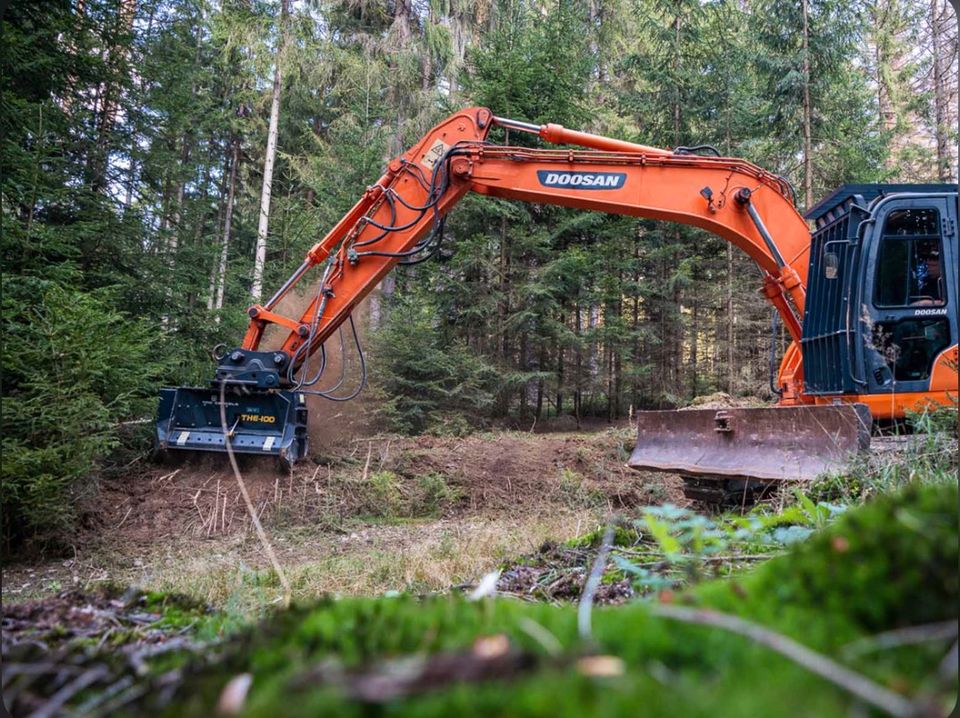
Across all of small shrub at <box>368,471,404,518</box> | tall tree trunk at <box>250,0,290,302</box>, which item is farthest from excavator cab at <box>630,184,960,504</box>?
tall tree trunk at <box>250,0,290,302</box>

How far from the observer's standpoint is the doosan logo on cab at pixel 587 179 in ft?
19.9

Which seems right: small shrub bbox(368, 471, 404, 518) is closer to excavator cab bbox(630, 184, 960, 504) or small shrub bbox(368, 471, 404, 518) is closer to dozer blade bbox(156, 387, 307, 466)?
dozer blade bbox(156, 387, 307, 466)

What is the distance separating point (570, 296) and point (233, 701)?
13.5 metres

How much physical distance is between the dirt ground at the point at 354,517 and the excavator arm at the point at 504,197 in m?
0.60

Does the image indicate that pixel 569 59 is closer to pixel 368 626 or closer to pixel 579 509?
pixel 579 509

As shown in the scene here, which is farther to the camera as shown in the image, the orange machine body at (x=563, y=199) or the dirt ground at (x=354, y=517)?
the orange machine body at (x=563, y=199)

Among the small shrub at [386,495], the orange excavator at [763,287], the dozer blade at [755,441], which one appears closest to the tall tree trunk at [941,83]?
the orange excavator at [763,287]

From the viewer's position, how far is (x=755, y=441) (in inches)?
195

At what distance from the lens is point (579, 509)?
6.51 metres

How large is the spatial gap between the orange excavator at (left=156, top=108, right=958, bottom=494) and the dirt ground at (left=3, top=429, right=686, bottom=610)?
599 millimetres

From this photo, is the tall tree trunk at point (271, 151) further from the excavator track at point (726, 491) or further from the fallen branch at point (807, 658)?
the fallen branch at point (807, 658)

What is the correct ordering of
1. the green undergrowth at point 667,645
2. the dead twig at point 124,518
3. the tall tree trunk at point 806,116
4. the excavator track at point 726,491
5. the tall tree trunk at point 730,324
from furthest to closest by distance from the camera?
the tall tree trunk at point 730,324, the tall tree trunk at point 806,116, the dead twig at point 124,518, the excavator track at point 726,491, the green undergrowth at point 667,645

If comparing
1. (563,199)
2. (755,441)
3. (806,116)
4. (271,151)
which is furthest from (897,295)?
(271,151)

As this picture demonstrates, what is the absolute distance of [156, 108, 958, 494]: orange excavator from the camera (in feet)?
15.6
